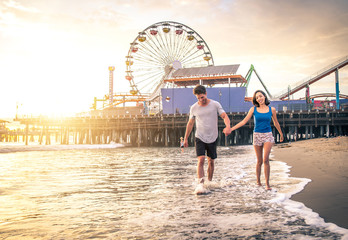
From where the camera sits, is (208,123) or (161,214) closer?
(161,214)

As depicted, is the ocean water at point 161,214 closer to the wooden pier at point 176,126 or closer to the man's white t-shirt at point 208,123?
the man's white t-shirt at point 208,123

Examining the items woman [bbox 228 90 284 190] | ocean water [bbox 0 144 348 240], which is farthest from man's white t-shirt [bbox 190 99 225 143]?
ocean water [bbox 0 144 348 240]

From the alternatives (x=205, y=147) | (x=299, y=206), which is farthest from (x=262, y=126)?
(x=299, y=206)

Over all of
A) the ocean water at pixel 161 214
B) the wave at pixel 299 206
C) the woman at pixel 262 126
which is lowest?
the ocean water at pixel 161 214

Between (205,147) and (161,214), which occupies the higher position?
(205,147)

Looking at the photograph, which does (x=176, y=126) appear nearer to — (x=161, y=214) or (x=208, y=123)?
(x=208, y=123)

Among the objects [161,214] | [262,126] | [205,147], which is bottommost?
[161,214]

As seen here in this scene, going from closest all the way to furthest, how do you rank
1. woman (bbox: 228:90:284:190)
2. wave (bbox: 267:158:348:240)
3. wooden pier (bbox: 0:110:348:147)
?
wave (bbox: 267:158:348:240) → woman (bbox: 228:90:284:190) → wooden pier (bbox: 0:110:348:147)

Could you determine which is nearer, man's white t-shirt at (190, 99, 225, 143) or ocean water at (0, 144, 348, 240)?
ocean water at (0, 144, 348, 240)

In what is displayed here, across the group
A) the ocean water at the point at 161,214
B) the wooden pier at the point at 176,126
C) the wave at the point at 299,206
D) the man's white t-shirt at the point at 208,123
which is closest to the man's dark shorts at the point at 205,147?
the man's white t-shirt at the point at 208,123

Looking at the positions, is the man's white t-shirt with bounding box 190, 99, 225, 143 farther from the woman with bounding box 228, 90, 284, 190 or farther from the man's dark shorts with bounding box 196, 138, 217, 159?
the woman with bounding box 228, 90, 284, 190

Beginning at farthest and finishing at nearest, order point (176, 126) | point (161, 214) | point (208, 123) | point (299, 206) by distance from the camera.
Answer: point (176, 126) → point (208, 123) → point (299, 206) → point (161, 214)

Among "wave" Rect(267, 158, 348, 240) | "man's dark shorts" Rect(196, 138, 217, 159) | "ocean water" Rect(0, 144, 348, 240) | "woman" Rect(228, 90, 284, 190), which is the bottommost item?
"ocean water" Rect(0, 144, 348, 240)

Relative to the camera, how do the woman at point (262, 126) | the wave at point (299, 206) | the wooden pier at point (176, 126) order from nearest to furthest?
1. the wave at point (299, 206)
2. the woman at point (262, 126)
3. the wooden pier at point (176, 126)
